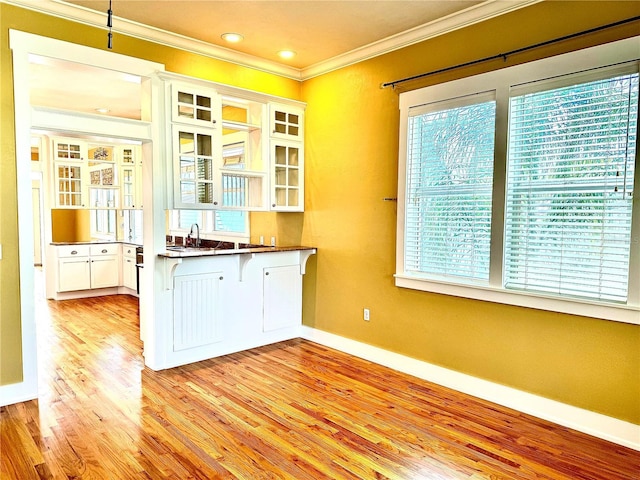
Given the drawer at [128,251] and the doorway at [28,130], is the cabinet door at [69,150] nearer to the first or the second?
the drawer at [128,251]

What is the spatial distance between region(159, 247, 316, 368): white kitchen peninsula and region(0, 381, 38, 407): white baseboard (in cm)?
98

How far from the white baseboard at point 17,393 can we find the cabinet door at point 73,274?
3980 mm

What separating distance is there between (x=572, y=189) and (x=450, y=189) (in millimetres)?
879

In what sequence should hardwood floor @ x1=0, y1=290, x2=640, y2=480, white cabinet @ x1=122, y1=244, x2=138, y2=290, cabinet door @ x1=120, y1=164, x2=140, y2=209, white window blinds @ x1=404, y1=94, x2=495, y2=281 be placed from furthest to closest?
cabinet door @ x1=120, y1=164, x2=140, y2=209 → white cabinet @ x1=122, y1=244, x2=138, y2=290 → white window blinds @ x1=404, y1=94, x2=495, y2=281 → hardwood floor @ x1=0, y1=290, x2=640, y2=480

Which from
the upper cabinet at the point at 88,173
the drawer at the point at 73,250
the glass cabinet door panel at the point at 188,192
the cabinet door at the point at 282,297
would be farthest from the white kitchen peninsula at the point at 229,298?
the drawer at the point at 73,250

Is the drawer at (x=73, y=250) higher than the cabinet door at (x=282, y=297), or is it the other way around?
the drawer at (x=73, y=250)

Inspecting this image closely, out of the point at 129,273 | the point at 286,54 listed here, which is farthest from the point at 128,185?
the point at 286,54

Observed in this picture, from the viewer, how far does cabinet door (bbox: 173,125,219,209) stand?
379cm

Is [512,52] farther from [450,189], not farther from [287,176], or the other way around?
[287,176]

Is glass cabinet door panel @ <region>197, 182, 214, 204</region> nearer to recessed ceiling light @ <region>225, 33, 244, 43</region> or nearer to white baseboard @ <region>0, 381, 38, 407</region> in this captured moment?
recessed ceiling light @ <region>225, 33, 244, 43</region>

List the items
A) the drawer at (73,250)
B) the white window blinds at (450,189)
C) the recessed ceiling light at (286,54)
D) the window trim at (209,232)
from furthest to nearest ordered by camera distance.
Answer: the drawer at (73,250)
the window trim at (209,232)
the recessed ceiling light at (286,54)
the white window blinds at (450,189)

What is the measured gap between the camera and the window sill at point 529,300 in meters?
2.62

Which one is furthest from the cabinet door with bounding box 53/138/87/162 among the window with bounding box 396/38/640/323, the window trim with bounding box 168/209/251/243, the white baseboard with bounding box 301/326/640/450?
the window with bounding box 396/38/640/323

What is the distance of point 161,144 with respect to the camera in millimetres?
3715
